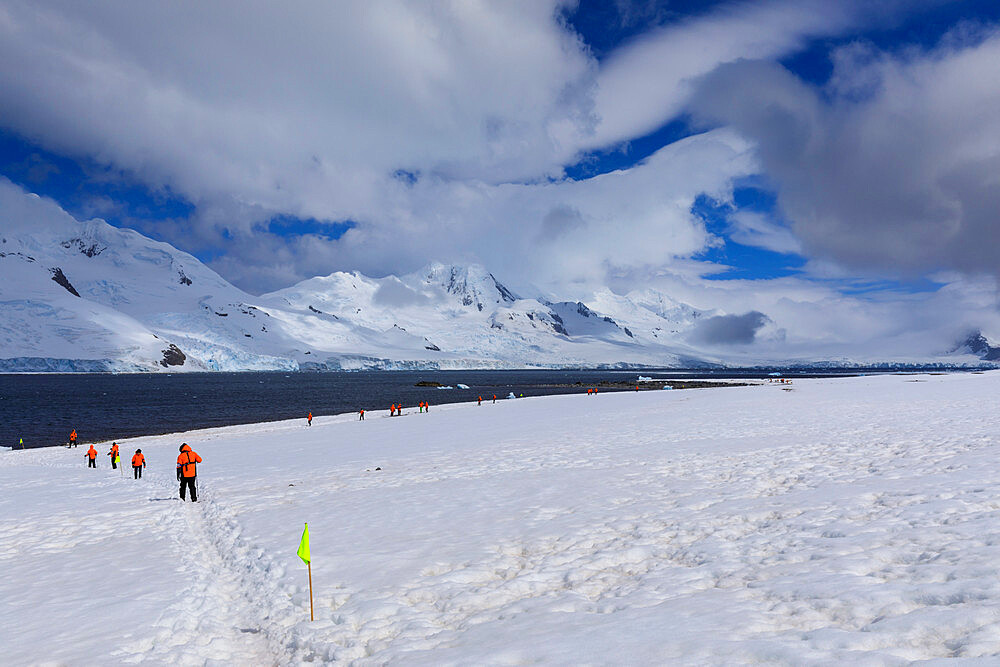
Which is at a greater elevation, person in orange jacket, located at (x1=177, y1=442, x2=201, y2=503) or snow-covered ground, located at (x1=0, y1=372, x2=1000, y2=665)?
person in orange jacket, located at (x1=177, y1=442, x2=201, y2=503)

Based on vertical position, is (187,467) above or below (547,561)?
above

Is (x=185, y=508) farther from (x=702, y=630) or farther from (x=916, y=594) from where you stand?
(x=916, y=594)

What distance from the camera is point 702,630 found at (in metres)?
7.66

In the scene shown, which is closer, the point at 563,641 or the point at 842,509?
the point at 563,641

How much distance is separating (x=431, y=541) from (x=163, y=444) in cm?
3885

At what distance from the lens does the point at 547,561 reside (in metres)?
11.6

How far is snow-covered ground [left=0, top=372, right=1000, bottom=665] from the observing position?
780cm

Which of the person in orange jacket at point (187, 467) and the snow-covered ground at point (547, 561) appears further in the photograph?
the person in orange jacket at point (187, 467)

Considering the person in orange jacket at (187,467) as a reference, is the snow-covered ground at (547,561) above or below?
below

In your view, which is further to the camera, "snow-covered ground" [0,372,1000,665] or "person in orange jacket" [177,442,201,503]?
"person in orange jacket" [177,442,201,503]

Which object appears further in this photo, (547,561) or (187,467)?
(187,467)

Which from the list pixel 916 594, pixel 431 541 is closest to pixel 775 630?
pixel 916 594

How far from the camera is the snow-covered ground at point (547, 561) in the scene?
7805 mm

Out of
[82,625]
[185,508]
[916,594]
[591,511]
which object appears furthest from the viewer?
[185,508]
